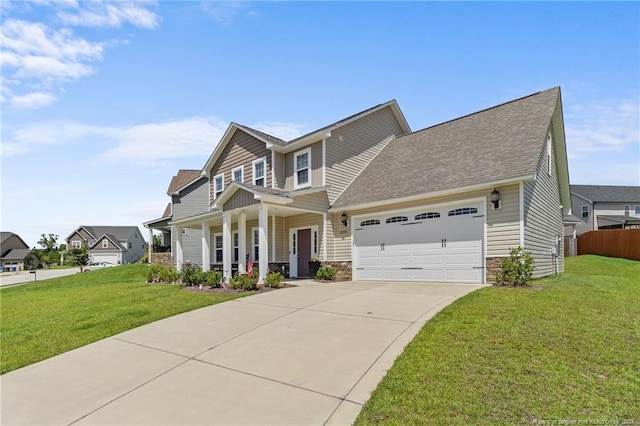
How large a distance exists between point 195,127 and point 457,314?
12.9 meters

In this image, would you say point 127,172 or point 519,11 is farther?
point 127,172

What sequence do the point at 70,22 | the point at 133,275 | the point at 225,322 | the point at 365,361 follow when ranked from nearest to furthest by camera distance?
1. the point at 365,361
2. the point at 225,322
3. the point at 70,22
4. the point at 133,275

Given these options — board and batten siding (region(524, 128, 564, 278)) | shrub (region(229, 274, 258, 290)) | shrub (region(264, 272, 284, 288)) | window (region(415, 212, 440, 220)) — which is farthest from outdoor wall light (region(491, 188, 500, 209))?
shrub (region(229, 274, 258, 290))

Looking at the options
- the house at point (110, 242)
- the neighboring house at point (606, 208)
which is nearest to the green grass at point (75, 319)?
the neighboring house at point (606, 208)

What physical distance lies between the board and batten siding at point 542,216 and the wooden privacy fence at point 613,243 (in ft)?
35.5

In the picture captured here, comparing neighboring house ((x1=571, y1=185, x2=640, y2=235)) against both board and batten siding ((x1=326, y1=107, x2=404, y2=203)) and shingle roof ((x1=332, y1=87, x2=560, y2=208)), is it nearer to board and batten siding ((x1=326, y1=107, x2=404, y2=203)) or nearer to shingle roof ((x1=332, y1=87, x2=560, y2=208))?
shingle roof ((x1=332, y1=87, x2=560, y2=208))

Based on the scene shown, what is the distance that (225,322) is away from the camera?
22.4 ft

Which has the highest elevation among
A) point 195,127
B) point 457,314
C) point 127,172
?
point 195,127

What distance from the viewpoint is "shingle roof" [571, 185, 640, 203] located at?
117 feet

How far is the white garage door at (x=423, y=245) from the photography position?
10430mm

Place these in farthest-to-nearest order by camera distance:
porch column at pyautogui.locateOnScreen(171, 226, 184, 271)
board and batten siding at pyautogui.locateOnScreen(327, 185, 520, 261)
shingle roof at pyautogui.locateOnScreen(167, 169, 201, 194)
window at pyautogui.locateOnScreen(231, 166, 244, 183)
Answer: shingle roof at pyautogui.locateOnScreen(167, 169, 201, 194) → porch column at pyautogui.locateOnScreen(171, 226, 184, 271) → window at pyautogui.locateOnScreen(231, 166, 244, 183) → board and batten siding at pyautogui.locateOnScreen(327, 185, 520, 261)

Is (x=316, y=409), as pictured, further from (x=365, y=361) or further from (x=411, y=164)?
(x=411, y=164)

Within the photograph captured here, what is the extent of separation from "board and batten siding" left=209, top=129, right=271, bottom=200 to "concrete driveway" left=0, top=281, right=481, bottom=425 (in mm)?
9769

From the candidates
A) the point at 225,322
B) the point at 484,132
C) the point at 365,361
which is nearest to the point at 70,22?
the point at 225,322
